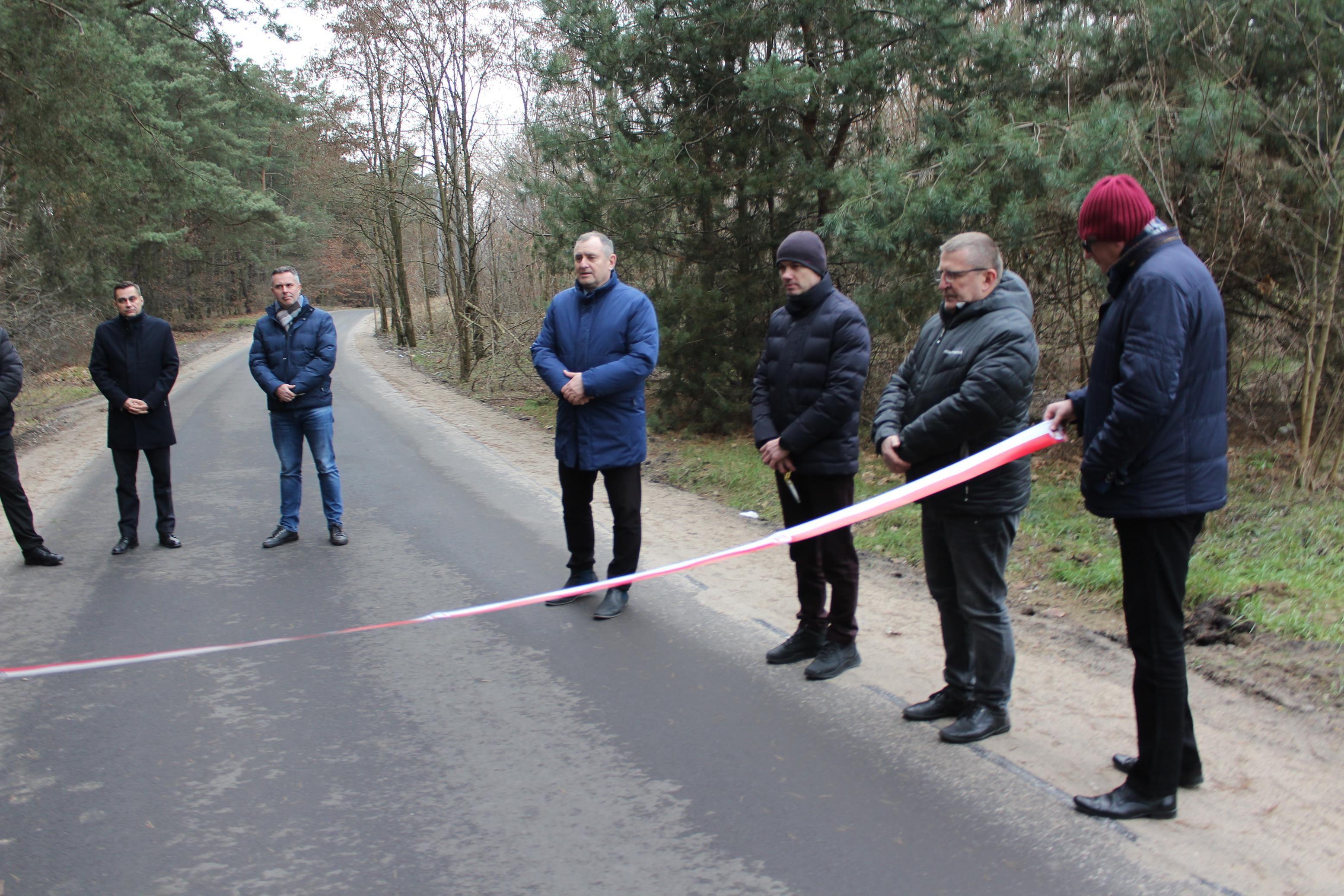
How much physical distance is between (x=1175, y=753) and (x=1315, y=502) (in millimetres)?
4804

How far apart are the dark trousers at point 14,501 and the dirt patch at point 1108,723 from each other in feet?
15.1

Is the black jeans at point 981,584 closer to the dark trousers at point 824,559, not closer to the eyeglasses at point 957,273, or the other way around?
the dark trousers at point 824,559

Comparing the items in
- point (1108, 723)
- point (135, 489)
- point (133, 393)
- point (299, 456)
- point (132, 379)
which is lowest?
point (1108, 723)

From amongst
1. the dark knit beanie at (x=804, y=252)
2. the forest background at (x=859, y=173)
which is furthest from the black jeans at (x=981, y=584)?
the forest background at (x=859, y=173)

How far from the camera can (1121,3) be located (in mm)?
Result: 8328

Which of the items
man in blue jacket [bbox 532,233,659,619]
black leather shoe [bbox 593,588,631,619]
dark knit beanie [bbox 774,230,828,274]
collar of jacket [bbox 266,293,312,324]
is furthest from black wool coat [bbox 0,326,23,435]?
dark knit beanie [bbox 774,230,828,274]

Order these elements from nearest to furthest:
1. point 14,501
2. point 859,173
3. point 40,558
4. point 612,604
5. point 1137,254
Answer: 1. point 1137,254
2. point 612,604
3. point 14,501
4. point 40,558
5. point 859,173

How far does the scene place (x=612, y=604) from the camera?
5.69 m

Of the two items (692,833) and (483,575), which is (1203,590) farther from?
(483,575)

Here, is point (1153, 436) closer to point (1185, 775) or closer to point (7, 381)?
point (1185, 775)

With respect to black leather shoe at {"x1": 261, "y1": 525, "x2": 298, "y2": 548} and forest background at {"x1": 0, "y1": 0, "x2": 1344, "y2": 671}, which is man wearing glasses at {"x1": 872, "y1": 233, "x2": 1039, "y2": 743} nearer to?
forest background at {"x1": 0, "y1": 0, "x2": 1344, "y2": 671}

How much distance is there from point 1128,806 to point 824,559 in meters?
1.74

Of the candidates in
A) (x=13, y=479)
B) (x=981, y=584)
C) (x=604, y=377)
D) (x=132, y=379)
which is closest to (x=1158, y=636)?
(x=981, y=584)

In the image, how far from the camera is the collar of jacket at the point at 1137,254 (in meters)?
3.05
